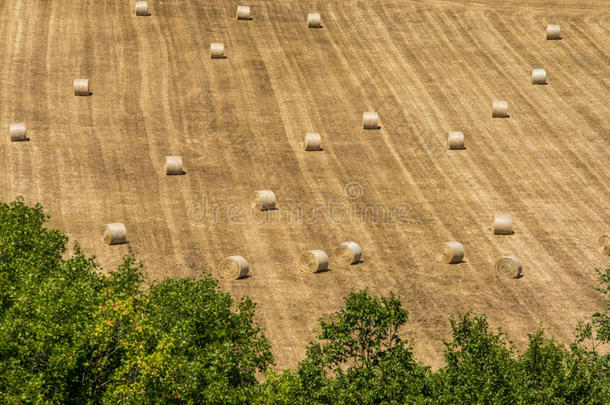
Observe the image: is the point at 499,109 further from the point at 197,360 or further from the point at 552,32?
the point at 197,360

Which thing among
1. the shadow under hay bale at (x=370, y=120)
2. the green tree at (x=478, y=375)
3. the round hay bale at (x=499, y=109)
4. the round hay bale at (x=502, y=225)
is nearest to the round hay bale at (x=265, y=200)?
the shadow under hay bale at (x=370, y=120)

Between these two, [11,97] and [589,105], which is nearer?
[11,97]

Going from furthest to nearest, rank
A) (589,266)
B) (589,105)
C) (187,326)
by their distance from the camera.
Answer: (589,105), (589,266), (187,326)

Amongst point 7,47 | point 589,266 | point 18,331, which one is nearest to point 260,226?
point 589,266

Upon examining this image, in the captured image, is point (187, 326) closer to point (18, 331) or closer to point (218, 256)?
point (18, 331)

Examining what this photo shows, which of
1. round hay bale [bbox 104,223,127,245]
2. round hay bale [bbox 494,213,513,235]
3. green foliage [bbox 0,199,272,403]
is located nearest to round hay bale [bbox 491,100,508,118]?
round hay bale [bbox 494,213,513,235]

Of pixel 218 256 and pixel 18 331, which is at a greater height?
pixel 18 331

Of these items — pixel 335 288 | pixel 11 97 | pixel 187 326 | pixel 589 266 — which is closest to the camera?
pixel 187 326
